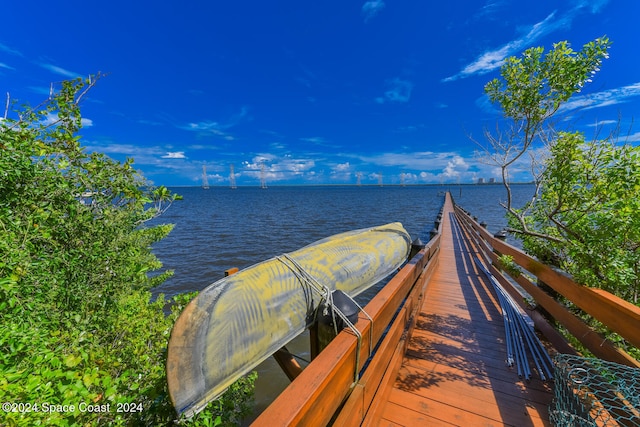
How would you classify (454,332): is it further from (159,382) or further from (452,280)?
(159,382)

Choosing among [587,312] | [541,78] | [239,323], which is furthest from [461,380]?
[541,78]

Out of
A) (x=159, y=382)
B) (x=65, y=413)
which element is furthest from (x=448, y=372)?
(x=65, y=413)

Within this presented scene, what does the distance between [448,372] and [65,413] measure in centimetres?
346

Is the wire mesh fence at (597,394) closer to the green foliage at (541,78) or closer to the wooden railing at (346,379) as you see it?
the wooden railing at (346,379)

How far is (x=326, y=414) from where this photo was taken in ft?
4.55

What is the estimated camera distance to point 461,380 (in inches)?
108

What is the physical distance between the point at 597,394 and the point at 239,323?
10.0ft

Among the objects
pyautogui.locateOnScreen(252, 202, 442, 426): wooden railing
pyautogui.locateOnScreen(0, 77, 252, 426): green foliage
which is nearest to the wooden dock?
pyautogui.locateOnScreen(252, 202, 442, 426): wooden railing

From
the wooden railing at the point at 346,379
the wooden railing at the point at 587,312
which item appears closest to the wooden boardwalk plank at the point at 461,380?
the wooden railing at the point at 346,379

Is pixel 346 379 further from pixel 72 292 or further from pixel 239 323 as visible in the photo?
pixel 72 292

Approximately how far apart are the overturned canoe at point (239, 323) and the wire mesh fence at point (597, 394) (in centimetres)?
211

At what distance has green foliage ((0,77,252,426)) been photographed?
1530mm

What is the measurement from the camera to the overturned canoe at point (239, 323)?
180 centimetres

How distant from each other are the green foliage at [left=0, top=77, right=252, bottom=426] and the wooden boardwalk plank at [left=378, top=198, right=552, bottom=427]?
1991 mm
